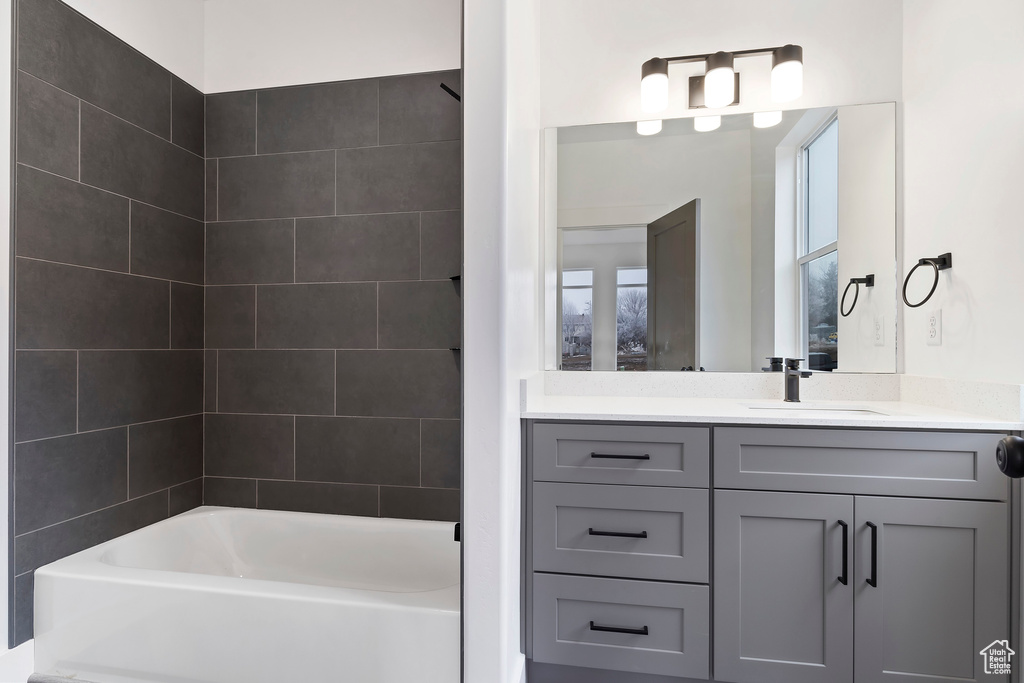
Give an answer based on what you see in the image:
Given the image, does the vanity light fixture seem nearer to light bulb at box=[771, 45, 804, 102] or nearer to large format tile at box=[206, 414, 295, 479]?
light bulb at box=[771, 45, 804, 102]

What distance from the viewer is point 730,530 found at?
160cm

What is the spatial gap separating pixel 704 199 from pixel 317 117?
170 cm

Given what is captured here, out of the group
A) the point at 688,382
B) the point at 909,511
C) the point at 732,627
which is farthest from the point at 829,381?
the point at 732,627

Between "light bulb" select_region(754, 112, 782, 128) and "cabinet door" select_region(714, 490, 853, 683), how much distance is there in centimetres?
142

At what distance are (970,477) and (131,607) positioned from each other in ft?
8.11

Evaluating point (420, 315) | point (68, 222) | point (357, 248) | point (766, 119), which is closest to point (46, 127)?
point (68, 222)

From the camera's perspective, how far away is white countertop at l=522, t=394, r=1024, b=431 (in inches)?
59.7

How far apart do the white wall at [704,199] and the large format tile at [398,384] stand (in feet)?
2.71

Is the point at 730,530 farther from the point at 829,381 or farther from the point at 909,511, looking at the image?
the point at 829,381

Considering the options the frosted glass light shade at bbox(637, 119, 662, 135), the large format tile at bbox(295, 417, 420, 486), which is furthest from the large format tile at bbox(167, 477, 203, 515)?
the frosted glass light shade at bbox(637, 119, 662, 135)

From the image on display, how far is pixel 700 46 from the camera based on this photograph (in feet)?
7.25

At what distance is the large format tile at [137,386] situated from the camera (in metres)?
1.99

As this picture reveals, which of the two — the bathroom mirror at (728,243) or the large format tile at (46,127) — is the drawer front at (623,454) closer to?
the bathroom mirror at (728,243)

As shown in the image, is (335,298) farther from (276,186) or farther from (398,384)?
(276,186)
